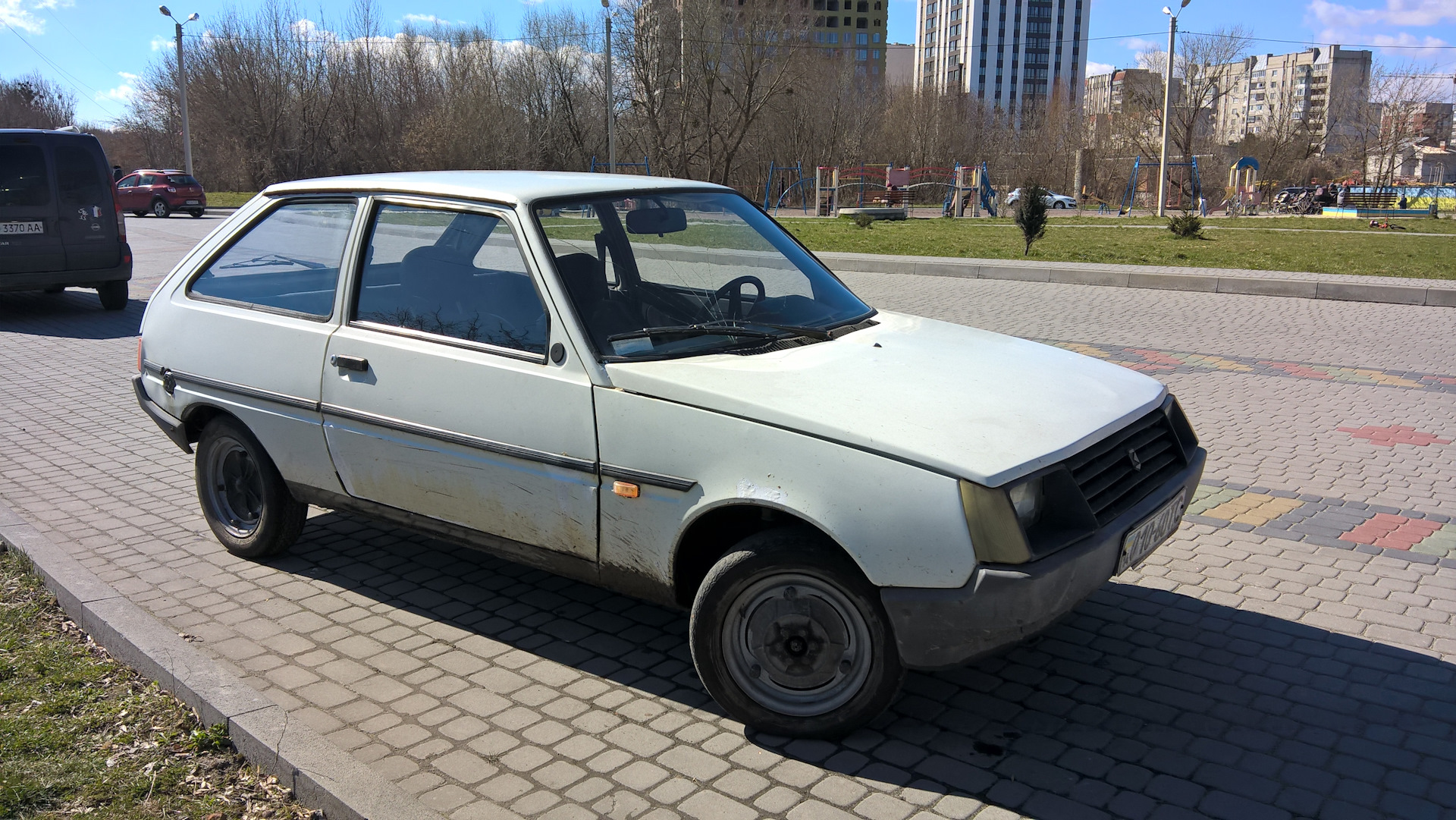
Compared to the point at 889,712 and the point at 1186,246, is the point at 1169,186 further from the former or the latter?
the point at 889,712

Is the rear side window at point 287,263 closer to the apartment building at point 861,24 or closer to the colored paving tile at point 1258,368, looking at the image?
the colored paving tile at point 1258,368

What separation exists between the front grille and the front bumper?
7.3 inches

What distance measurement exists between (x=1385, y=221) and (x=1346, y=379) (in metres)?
28.6

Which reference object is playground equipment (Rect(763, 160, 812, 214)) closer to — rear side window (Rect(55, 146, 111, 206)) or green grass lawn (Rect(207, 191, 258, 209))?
green grass lawn (Rect(207, 191, 258, 209))

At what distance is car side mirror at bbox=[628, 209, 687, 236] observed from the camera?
13.9 ft

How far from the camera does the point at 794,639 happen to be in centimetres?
329

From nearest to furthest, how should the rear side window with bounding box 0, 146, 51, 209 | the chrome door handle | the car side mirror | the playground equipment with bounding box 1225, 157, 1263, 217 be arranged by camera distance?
1. the chrome door handle
2. the car side mirror
3. the rear side window with bounding box 0, 146, 51, 209
4. the playground equipment with bounding box 1225, 157, 1263, 217

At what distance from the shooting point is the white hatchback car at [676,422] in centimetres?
306

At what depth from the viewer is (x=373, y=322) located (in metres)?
4.20

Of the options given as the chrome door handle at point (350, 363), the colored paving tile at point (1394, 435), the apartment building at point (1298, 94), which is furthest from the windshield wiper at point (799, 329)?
the apartment building at point (1298, 94)

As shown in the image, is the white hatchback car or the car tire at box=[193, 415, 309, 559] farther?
the car tire at box=[193, 415, 309, 559]

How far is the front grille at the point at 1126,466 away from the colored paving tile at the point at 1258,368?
5530 millimetres

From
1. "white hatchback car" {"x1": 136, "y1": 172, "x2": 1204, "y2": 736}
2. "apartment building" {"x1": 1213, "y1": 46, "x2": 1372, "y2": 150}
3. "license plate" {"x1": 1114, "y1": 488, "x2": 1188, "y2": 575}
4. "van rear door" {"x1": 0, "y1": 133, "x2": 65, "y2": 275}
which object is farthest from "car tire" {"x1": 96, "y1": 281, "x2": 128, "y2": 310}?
"apartment building" {"x1": 1213, "y1": 46, "x2": 1372, "y2": 150}

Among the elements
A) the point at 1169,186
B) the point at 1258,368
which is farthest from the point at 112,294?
the point at 1169,186
